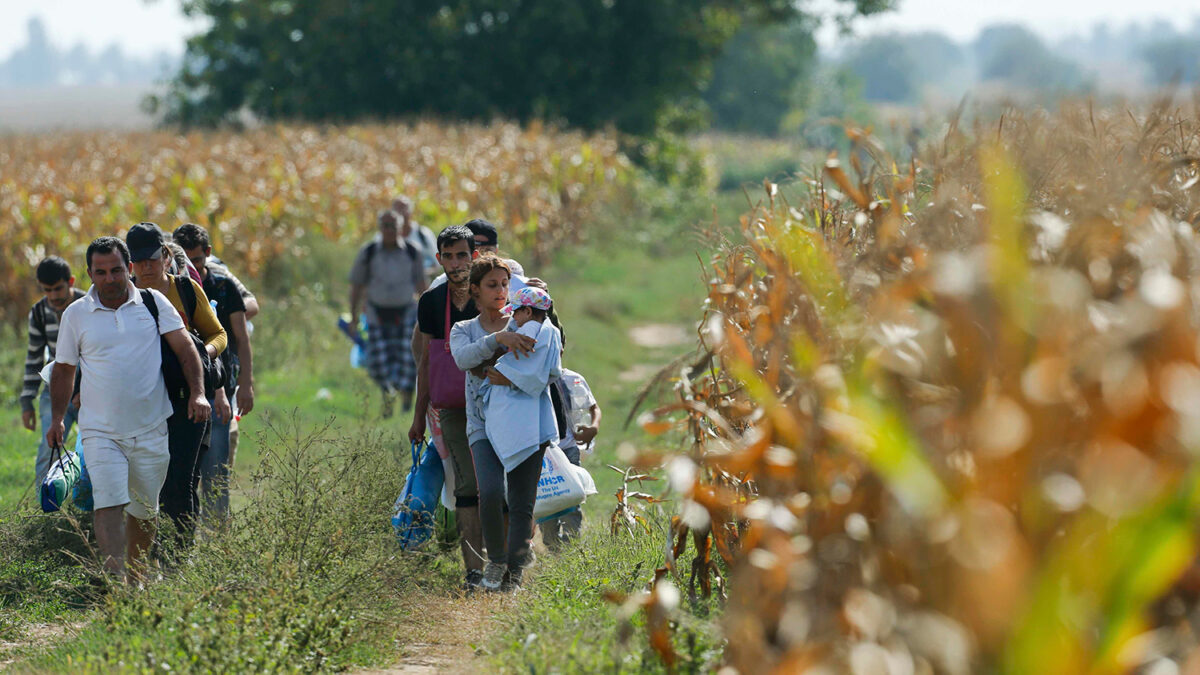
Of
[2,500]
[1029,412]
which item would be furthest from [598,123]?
[1029,412]

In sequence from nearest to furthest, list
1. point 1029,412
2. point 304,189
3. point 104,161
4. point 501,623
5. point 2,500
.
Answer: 1. point 1029,412
2. point 501,623
3. point 2,500
4. point 304,189
5. point 104,161

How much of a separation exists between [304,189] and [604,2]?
20.1m

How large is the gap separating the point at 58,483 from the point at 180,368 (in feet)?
2.82

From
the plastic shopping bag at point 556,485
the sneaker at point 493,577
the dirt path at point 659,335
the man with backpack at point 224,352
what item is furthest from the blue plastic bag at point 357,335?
the dirt path at point 659,335

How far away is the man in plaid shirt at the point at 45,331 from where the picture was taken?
7375 mm

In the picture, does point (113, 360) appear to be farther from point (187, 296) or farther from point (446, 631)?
point (446, 631)

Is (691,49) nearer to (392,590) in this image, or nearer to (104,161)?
(104,161)

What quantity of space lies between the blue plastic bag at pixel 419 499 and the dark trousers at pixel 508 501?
0.37m

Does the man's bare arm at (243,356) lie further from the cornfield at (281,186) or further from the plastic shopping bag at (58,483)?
the cornfield at (281,186)

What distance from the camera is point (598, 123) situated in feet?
123

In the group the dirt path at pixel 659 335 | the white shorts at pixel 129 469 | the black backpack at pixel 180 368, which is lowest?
the dirt path at pixel 659 335

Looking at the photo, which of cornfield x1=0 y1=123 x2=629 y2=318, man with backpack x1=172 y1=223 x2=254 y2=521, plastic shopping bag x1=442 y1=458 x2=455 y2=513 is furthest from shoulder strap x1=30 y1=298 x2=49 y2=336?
cornfield x1=0 y1=123 x2=629 y2=318

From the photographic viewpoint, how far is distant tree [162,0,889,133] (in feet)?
120

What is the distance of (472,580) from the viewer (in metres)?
6.54
